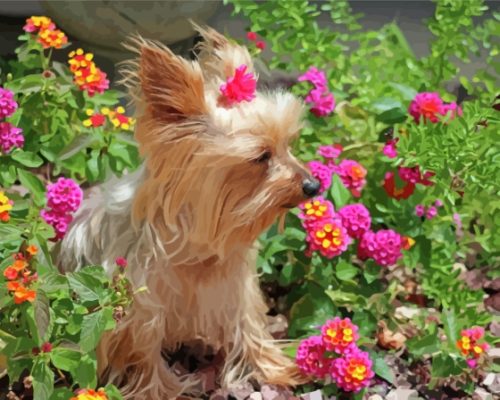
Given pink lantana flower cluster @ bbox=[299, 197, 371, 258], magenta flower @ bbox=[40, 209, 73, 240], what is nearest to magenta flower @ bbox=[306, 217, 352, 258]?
pink lantana flower cluster @ bbox=[299, 197, 371, 258]

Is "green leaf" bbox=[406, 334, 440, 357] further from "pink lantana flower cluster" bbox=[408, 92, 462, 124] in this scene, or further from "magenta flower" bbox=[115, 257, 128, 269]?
"magenta flower" bbox=[115, 257, 128, 269]

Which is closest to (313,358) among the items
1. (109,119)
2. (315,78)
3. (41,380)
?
(41,380)

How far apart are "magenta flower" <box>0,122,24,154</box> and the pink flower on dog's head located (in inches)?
36.4

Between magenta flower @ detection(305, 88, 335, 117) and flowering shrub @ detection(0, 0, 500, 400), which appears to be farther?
magenta flower @ detection(305, 88, 335, 117)

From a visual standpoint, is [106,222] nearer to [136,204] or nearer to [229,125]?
[136,204]

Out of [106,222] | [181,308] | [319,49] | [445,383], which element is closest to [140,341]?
[181,308]

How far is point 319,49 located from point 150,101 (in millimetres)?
1336

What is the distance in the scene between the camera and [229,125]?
2.20 metres

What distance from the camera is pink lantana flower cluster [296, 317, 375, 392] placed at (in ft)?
8.33

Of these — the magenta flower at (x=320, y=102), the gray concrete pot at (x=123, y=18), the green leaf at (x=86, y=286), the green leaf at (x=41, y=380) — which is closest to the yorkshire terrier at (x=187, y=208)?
the green leaf at (x=86, y=286)

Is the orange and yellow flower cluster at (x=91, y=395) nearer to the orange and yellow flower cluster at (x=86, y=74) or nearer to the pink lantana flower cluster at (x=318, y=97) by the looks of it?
the orange and yellow flower cluster at (x=86, y=74)

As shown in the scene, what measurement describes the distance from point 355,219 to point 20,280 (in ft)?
3.72

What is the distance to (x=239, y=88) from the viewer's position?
220 cm

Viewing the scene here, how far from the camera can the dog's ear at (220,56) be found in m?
2.34
